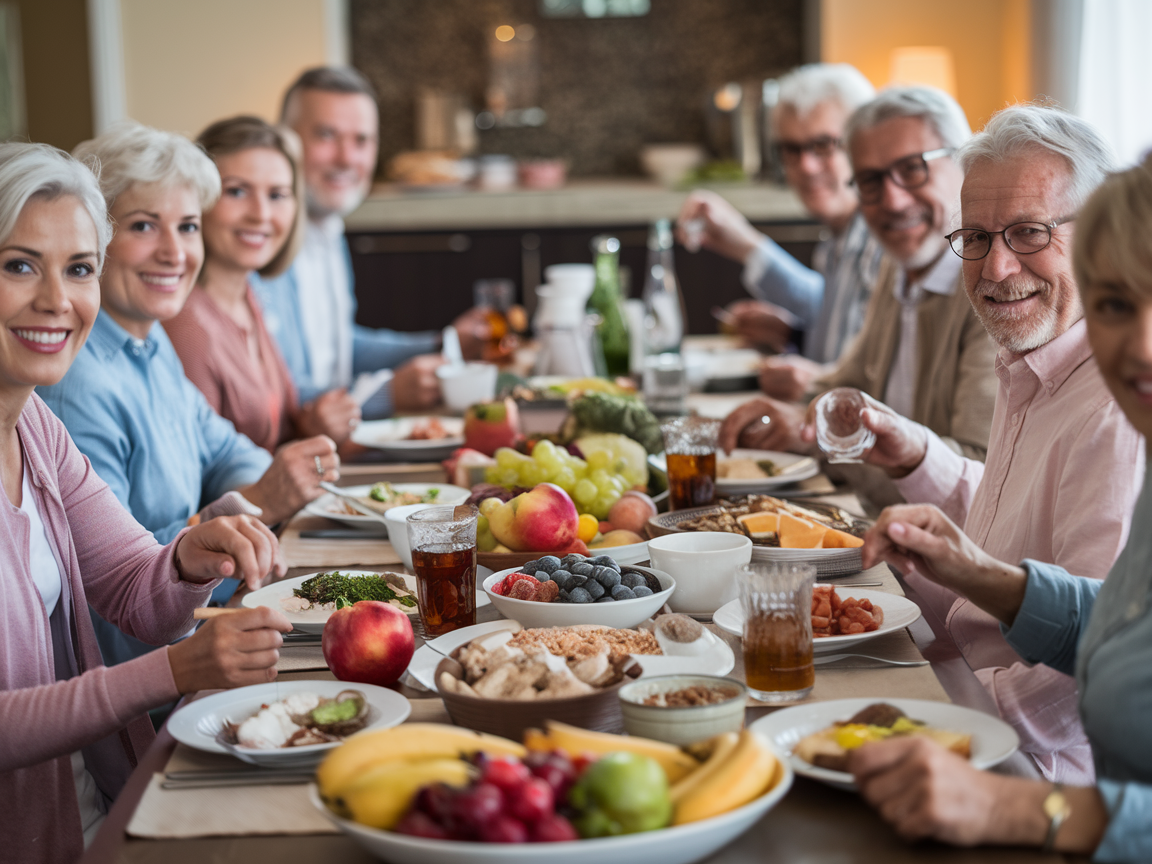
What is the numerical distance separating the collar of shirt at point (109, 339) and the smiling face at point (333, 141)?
1987mm

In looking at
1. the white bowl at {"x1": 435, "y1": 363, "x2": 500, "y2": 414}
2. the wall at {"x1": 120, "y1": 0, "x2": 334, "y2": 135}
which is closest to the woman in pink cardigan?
the white bowl at {"x1": 435, "y1": 363, "x2": 500, "y2": 414}

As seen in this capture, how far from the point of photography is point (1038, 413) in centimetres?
154

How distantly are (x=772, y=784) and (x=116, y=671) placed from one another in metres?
0.70

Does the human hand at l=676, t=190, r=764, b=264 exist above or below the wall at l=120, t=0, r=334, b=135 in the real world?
below

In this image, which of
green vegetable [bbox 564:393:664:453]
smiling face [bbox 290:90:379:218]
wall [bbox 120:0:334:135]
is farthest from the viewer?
Result: wall [bbox 120:0:334:135]

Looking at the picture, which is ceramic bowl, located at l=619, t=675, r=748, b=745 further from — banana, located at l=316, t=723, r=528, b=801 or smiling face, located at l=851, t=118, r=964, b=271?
smiling face, located at l=851, t=118, r=964, b=271

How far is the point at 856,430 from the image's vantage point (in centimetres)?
173

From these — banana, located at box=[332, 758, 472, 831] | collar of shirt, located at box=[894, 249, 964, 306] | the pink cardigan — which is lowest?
the pink cardigan

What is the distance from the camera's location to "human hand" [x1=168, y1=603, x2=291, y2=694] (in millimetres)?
1146

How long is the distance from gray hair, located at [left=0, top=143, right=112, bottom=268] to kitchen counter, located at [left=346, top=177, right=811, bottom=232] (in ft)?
14.5

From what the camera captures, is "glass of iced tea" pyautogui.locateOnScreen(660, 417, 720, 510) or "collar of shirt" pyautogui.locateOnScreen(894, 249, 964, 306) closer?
"glass of iced tea" pyautogui.locateOnScreen(660, 417, 720, 510)

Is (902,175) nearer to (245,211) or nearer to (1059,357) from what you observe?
(1059,357)

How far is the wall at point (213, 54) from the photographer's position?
5773mm

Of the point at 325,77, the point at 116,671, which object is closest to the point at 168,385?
the point at 116,671
